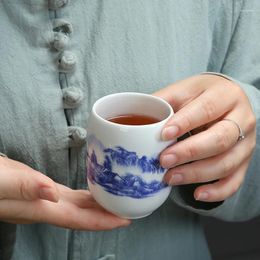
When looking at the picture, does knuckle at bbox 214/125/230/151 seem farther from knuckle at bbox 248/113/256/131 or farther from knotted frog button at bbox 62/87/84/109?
knotted frog button at bbox 62/87/84/109

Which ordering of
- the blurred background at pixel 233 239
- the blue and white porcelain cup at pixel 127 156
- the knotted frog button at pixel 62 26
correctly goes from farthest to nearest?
the blurred background at pixel 233 239 → the knotted frog button at pixel 62 26 → the blue and white porcelain cup at pixel 127 156

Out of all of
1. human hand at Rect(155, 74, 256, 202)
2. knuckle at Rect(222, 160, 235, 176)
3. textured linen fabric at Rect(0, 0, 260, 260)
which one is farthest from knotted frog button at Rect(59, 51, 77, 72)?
knuckle at Rect(222, 160, 235, 176)

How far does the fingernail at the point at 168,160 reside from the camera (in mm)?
443

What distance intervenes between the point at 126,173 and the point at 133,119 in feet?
0.26

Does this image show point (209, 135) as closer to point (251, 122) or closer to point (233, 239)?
point (251, 122)

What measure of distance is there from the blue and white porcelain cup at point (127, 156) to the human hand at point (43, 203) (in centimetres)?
3

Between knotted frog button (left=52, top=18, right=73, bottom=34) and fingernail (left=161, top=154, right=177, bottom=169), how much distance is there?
0.70 feet

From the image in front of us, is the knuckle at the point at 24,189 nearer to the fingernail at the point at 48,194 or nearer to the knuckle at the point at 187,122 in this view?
the fingernail at the point at 48,194

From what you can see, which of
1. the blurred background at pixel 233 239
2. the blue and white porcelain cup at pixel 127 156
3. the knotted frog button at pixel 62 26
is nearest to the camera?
the blue and white porcelain cup at pixel 127 156

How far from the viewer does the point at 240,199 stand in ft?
2.25

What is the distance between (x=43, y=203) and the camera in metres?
0.49

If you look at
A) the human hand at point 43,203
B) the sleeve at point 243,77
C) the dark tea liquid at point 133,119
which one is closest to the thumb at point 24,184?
the human hand at point 43,203

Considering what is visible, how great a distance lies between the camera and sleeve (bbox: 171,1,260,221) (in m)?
0.61

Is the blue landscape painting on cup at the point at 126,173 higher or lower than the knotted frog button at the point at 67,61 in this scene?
lower
